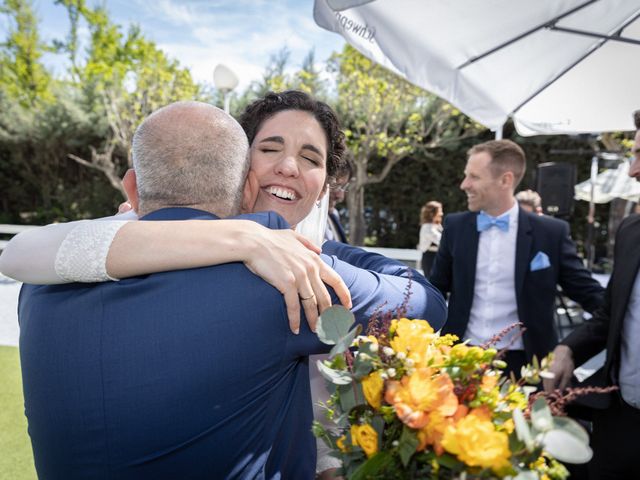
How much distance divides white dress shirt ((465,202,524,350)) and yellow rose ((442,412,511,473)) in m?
3.04

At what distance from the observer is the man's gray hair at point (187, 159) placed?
4.12 ft

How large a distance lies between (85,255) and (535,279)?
10.9 feet

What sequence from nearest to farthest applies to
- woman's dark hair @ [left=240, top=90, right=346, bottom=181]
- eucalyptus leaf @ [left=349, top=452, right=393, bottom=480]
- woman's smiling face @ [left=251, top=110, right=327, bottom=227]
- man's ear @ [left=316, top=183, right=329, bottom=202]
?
eucalyptus leaf @ [left=349, top=452, right=393, bottom=480] → woman's smiling face @ [left=251, top=110, right=327, bottom=227] → woman's dark hair @ [left=240, top=90, right=346, bottom=181] → man's ear @ [left=316, top=183, right=329, bottom=202]

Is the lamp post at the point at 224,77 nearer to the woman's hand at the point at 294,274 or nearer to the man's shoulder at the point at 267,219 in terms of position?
the man's shoulder at the point at 267,219

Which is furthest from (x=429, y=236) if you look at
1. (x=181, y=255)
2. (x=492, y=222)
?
(x=181, y=255)

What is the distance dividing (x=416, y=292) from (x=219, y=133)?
2.26 feet

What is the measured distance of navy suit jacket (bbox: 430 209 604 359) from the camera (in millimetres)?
3654

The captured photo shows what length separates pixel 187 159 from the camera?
1.25 metres

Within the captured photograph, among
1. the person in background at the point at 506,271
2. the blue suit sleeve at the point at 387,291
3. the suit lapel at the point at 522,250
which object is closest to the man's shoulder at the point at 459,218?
the person in background at the point at 506,271

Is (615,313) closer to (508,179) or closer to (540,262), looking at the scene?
(540,262)

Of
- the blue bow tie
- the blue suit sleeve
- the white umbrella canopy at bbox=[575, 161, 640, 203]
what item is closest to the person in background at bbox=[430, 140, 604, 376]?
the blue bow tie

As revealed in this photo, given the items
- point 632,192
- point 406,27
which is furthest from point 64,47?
point 406,27

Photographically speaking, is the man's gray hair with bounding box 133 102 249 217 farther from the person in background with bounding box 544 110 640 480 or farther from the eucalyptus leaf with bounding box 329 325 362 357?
the person in background with bounding box 544 110 640 480

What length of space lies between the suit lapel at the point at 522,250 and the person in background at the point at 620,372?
1.01 metres
